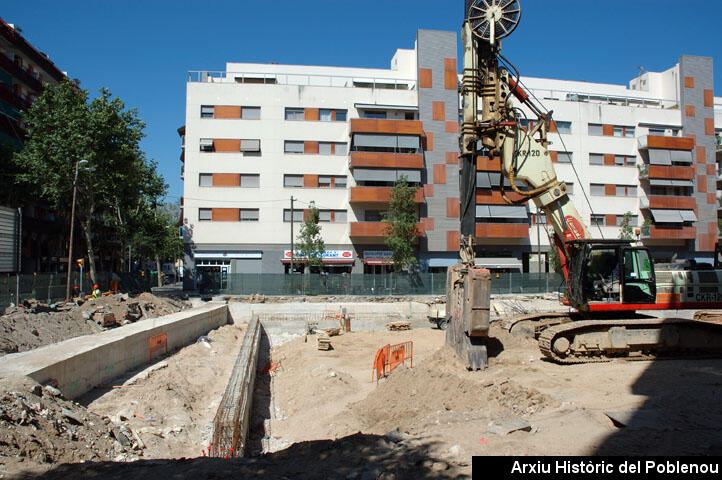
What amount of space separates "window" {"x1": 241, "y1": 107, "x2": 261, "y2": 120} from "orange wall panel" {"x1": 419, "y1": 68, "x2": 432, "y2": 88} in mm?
14618

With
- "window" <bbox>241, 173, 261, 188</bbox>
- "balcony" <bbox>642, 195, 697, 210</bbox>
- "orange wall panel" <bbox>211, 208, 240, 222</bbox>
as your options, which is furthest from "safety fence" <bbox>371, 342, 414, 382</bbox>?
"balcony" <bbox>642, 195, 697, 210</bbox>

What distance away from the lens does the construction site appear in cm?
616

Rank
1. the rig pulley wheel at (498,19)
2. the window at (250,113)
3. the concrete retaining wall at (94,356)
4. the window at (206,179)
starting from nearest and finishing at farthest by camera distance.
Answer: the concrete retaining wall at (94,356) < the rig pulley wheel at (498,19) < the window at (206,179) < the window at (250,113)

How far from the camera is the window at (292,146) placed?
43344mm

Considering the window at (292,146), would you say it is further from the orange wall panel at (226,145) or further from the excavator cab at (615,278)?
the excavator cab at (615,278)

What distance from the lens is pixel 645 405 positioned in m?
8.03

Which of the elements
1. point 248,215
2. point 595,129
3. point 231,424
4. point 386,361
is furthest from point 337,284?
point 595,129

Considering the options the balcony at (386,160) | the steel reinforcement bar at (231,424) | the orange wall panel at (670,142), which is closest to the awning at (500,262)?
the balcony at (386,160)

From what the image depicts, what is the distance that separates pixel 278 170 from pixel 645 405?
37.9 m

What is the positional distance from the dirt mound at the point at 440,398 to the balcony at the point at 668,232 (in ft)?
141

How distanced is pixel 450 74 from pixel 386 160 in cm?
1045

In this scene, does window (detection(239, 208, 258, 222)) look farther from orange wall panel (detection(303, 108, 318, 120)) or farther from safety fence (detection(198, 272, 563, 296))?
orange wall panel (detection(303, 108, 318, 120))

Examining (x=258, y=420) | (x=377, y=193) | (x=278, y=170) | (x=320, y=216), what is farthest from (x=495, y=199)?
(x=258, y=420)

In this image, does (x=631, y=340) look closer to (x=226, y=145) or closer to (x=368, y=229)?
(x=368, y=229)
